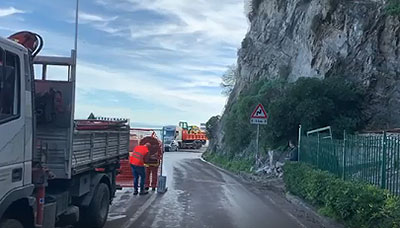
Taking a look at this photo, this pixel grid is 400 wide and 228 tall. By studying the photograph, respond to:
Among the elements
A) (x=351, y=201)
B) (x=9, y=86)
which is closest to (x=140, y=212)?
(x=351, y=201)

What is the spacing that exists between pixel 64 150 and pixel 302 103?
16.1 metres

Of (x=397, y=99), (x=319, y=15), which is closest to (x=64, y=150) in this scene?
(x=397, y=99)

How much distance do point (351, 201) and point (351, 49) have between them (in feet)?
48.7

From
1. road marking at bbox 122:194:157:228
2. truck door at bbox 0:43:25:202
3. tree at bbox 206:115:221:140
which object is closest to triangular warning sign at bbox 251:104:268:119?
road marking at bbox 122:194:157:228

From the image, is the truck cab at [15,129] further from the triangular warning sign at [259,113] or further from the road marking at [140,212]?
the triangular warning sign at [259,113]

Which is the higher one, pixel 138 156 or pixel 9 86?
pixel 9 86

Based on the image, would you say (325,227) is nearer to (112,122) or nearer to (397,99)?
(112,122)

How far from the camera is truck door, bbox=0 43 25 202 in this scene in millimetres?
5758

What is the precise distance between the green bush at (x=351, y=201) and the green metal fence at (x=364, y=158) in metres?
0.42

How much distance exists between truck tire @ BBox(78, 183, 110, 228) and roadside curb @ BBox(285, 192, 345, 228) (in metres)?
4.70

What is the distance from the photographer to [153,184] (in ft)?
57.5

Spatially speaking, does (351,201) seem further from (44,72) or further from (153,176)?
(153,176)

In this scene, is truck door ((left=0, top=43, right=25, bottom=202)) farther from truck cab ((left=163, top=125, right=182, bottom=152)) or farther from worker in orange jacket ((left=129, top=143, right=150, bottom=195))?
truck cab ((left=163, top=125, right=182, bottom=152))

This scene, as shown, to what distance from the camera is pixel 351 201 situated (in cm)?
1046
